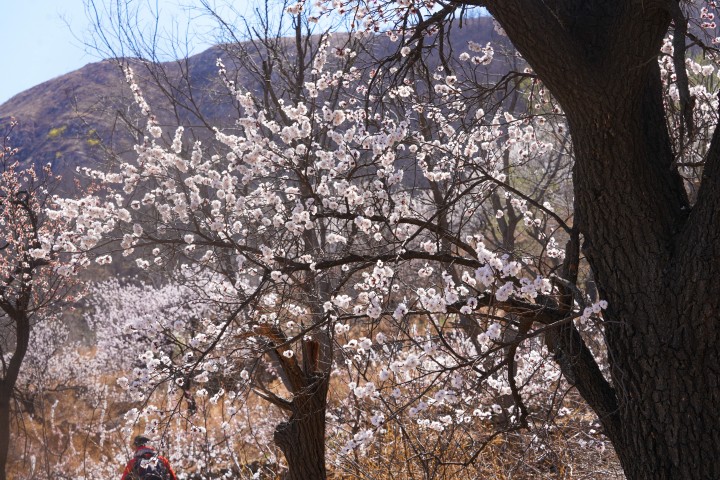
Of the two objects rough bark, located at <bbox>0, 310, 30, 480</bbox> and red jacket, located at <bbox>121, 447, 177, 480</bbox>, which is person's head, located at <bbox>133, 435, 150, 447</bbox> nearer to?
red jacket, located at <bbox>121, 447, 177, 480</bbox>

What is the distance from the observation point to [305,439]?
5398mm

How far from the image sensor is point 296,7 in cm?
516

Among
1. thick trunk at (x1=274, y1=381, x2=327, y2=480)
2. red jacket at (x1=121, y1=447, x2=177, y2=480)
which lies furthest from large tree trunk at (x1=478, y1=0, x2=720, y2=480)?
red jacket at (x1=121, y1=447, x2=177, y2=480)

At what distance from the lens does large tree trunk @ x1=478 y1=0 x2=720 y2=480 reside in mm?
3180

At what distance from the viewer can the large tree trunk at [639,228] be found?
318 centimetres

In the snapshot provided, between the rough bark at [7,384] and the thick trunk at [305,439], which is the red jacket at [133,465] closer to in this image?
the rough bark at [7,384]

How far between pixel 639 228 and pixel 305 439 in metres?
3.04

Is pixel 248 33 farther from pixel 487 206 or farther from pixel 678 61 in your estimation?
pixel 678 61

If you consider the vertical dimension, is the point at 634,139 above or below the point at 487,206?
below

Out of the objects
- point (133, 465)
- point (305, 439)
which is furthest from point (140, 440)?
point (305, 439)

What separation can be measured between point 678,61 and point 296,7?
2965mm

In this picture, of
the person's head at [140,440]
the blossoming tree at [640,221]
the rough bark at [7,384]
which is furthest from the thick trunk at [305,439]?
the rough bark at [7,384]

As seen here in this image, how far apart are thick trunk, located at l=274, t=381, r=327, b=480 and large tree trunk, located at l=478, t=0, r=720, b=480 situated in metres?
2.30

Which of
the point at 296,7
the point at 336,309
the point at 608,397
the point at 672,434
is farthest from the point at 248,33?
the point at 672,434
